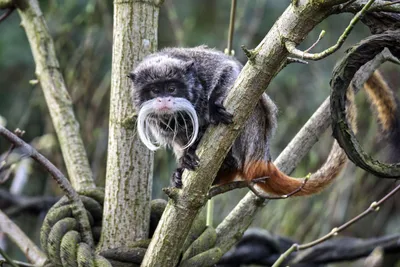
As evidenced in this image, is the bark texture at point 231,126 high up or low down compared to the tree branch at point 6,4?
down

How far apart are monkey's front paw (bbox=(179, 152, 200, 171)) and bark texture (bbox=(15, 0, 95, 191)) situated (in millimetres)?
654

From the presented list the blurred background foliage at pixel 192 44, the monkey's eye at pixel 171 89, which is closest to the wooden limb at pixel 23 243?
the monkey's eye at pixel 171 89

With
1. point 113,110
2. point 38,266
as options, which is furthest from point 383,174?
point 38,266

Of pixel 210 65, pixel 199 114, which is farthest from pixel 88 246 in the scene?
pixel 210 65

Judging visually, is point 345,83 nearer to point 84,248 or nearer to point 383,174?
point 383,174

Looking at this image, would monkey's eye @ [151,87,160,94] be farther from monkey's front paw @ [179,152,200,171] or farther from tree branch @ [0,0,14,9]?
tree branch @ [0,0,14,9]

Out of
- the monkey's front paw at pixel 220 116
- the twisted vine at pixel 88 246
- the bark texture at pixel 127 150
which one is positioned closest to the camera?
the monkey's front paw at pixel 220 116

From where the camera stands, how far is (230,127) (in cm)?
233

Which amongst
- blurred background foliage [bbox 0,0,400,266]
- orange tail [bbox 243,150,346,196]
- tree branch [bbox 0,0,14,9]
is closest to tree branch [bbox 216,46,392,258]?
orange tail [bbox 243,150,346,196]

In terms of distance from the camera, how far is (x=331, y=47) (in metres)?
1.90

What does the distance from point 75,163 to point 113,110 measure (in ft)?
1.60

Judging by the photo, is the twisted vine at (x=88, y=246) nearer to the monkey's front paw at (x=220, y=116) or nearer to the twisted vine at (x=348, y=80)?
the monkey's front paw at (x=220, y=116)

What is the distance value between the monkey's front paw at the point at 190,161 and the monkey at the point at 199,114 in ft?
0.10

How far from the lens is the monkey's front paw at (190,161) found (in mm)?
2382
